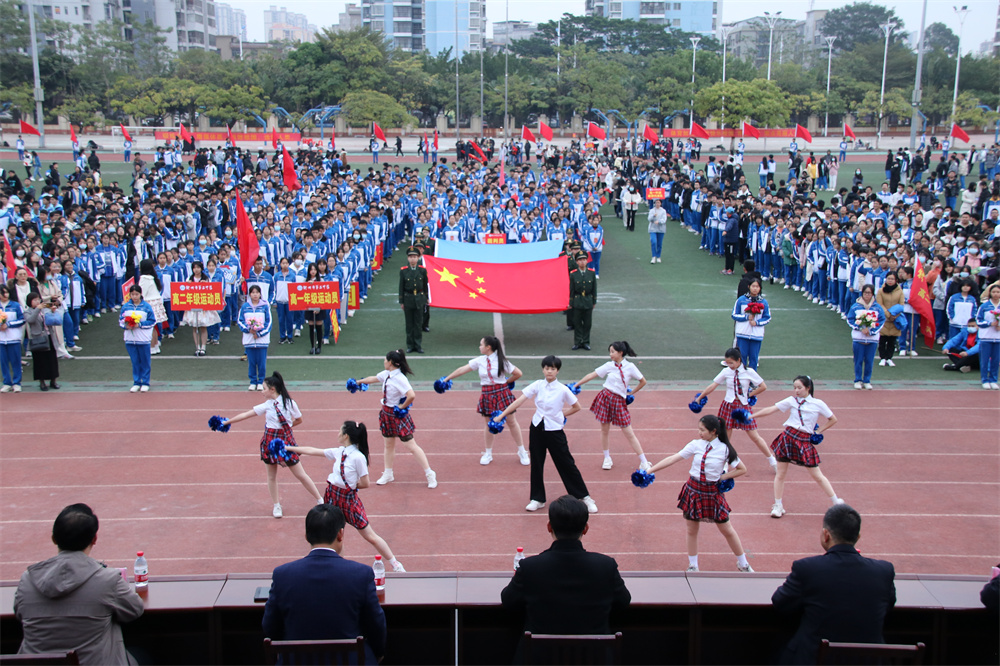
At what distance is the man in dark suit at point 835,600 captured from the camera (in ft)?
15.0

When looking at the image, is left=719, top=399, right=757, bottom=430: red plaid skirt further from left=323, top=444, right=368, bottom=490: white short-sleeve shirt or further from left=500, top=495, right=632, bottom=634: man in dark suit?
left=500, top=495, right=632, bottom=634: man in dark suit

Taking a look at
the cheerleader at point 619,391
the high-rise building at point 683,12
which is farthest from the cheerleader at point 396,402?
the high-rise building at point 683,12

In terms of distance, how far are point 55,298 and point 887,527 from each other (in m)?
12.3

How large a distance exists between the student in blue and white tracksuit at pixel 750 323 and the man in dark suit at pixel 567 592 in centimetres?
893

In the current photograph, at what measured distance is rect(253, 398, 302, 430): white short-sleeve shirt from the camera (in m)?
8.84

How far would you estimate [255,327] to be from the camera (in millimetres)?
13117

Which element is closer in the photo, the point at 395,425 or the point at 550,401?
the point at 550,401

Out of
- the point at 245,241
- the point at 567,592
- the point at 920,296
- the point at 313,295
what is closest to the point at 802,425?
the point at 567,592

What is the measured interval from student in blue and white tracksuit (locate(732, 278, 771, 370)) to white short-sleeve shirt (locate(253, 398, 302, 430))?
23.0 ft

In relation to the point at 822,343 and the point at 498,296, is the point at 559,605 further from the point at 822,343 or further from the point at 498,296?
the point at 822,343

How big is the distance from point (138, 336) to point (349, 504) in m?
7.14

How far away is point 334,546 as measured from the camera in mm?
5078

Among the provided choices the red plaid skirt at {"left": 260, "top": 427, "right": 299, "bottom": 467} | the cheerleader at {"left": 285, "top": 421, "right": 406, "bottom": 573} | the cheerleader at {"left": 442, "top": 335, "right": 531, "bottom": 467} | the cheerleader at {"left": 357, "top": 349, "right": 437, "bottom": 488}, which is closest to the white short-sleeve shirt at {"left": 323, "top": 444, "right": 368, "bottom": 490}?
the cheerleader at {"left": 285, "top": 421, "right": 406, "bottom": 573}

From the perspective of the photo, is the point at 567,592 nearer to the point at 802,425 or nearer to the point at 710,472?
the point at 710,472
